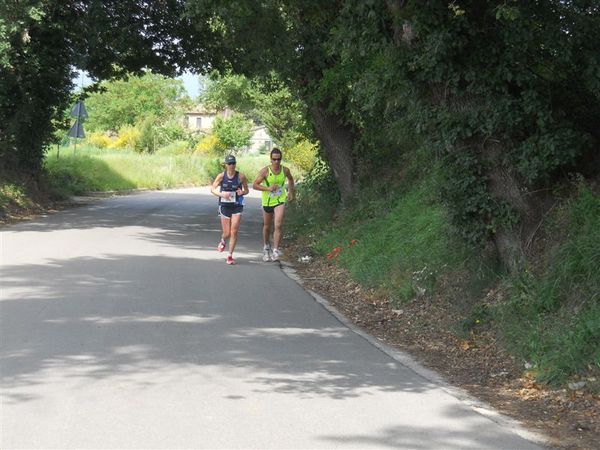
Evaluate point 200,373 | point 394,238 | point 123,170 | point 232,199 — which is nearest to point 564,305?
point 200,373

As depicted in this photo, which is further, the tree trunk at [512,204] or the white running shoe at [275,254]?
the white running shoe at [275,254]

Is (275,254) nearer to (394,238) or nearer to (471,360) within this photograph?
(394,238)

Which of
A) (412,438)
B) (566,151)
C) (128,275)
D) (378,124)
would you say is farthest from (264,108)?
(412,438)

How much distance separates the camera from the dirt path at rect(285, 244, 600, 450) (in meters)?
6.18

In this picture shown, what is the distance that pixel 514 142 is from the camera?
30.5 feet

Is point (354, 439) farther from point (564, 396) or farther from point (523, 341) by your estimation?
point (523, 341)

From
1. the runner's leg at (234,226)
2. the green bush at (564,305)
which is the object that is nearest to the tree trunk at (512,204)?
the green bush at (564,305)

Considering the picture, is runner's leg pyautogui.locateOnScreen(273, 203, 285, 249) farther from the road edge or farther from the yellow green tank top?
the road edge

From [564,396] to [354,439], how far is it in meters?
2.08

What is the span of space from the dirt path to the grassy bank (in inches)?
4.9

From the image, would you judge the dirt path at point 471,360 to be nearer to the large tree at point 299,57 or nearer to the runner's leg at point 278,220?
the runner's leg at point 278,220

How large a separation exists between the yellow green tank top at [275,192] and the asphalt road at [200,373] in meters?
2.44

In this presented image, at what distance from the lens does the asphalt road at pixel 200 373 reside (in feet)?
18.1

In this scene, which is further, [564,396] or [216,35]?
[216,35]
